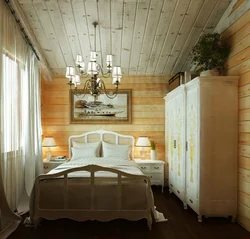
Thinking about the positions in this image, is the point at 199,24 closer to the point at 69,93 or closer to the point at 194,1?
the point at 194,1

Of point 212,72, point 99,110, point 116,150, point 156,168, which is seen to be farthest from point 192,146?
point 99,110

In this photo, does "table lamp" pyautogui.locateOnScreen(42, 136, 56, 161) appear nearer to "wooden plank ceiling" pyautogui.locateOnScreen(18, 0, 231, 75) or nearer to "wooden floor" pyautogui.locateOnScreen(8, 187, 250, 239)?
"wooden plank ceiling" pyautogui.locateOnScreen(18, 0, 231, 75)

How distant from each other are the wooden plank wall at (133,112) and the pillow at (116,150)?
46 cm

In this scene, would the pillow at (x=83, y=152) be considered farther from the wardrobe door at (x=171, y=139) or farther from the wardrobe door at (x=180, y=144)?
the wardrobe door at (x=180, y=144)

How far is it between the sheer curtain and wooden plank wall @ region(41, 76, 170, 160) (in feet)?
2.65

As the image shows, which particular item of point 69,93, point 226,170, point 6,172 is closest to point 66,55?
point 69,93

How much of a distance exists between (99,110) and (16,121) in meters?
1.95

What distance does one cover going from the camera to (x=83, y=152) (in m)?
4.86

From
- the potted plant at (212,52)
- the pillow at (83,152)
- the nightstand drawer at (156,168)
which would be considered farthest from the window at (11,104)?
the potted plant at (212,52)

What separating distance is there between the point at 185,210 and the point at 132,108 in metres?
2.38

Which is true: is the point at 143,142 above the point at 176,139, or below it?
below

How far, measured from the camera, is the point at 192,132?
365 cm

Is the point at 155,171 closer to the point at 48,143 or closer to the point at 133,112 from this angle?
the point at 133,112

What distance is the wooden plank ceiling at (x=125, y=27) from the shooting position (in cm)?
352
